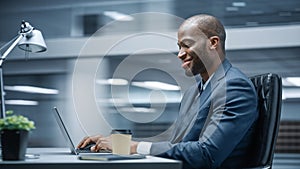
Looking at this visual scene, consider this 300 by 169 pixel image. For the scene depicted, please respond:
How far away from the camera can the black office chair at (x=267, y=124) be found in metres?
1.64

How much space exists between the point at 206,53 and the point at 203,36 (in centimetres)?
8

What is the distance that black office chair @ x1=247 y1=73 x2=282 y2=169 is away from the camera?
5.37ft

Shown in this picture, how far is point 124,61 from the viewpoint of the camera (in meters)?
3.88

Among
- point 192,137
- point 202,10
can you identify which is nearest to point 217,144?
point 192,137

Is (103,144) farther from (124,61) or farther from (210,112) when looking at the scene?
(124,61)

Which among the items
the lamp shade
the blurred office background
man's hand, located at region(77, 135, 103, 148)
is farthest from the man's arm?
the blurred office background

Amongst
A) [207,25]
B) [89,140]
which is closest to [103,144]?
[89,140]

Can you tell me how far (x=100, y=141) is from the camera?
1.72 metres

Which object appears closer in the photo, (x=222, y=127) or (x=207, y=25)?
(x=222, y=127)

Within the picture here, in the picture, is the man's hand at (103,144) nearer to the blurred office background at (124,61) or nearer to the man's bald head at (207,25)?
the man's bald head at (207,25)

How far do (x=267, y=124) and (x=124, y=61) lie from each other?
2.34 metres

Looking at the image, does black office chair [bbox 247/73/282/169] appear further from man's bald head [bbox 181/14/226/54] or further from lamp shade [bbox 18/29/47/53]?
lamp shade [bbox 18/29/47/53]

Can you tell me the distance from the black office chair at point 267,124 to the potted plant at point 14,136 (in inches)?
32.4

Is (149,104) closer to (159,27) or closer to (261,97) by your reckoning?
(159,27)
